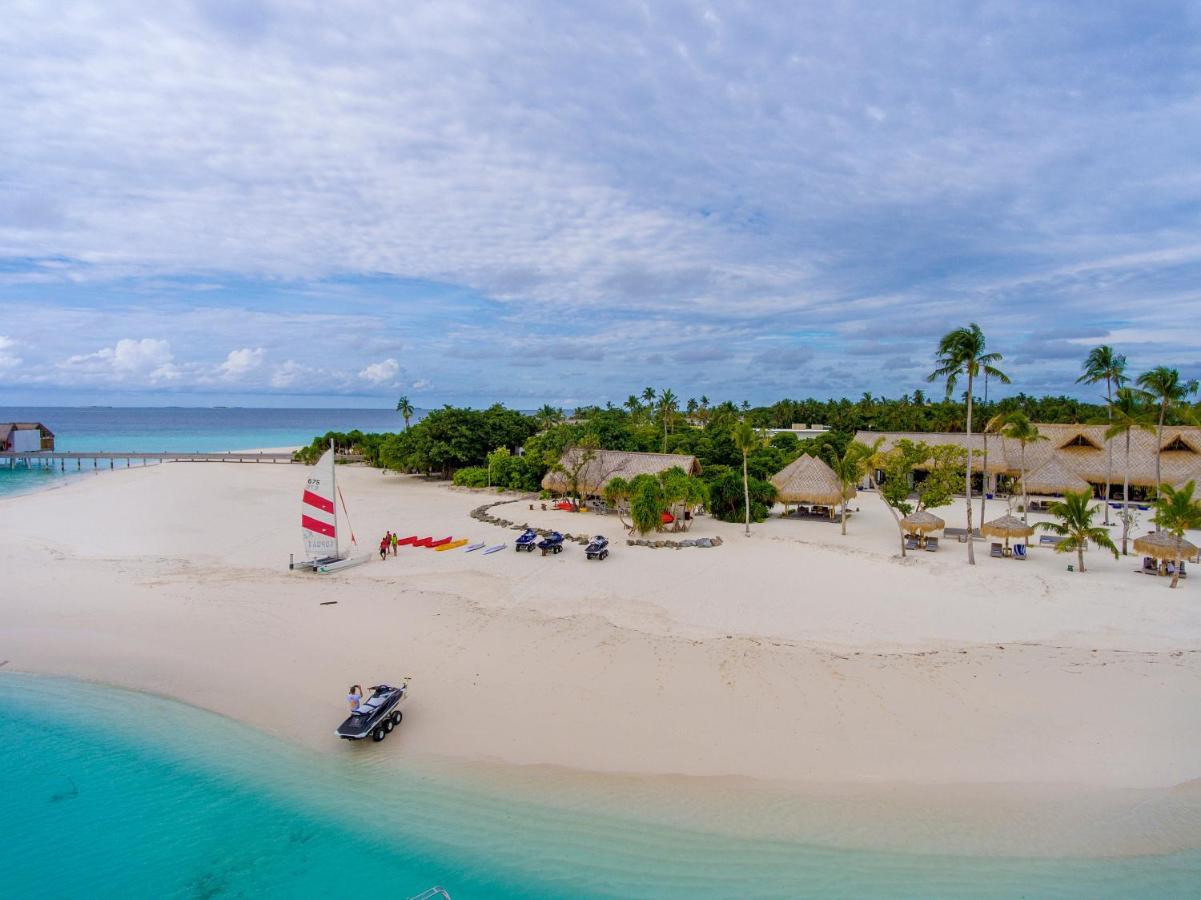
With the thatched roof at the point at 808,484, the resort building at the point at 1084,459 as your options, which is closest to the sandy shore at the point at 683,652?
the thatched roof at the point at 808,484

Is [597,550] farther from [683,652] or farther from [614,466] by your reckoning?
[614,466]

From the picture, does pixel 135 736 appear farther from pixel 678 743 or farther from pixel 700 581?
pixel 700 581

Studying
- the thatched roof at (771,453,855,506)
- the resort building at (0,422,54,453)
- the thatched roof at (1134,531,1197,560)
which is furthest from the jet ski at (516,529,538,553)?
the resort building at (0,422,54,453)

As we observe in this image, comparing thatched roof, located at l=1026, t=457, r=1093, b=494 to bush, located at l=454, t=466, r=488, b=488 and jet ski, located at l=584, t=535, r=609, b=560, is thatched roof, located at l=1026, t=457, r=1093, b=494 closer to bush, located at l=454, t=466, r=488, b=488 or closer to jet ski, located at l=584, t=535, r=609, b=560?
jet ski, located at l=584, t=535, r=609, b=560

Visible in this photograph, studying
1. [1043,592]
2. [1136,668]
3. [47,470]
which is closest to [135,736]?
[1136,668]

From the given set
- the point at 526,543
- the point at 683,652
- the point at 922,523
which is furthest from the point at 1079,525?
the point at 526,543
